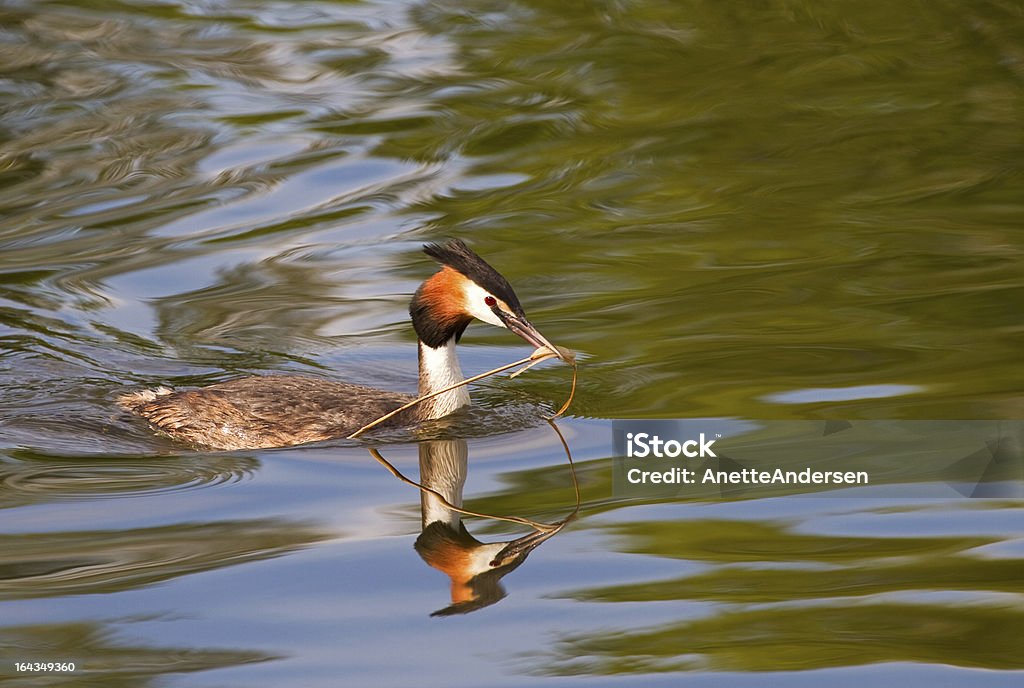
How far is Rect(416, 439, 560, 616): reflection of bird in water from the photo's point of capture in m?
5.67

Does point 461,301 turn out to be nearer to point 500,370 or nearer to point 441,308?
point 441,308

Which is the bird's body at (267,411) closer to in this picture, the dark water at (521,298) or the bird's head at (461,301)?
the dark water at (521,298)

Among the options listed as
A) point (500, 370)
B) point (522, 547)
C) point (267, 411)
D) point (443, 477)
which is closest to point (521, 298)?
point (500, 370)

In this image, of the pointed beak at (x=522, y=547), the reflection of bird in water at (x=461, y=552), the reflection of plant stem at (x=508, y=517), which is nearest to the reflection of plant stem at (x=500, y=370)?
the reflection of plant stem at (x=508, y=517)

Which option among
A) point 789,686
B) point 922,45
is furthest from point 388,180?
point 789,686

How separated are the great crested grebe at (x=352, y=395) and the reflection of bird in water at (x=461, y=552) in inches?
39.7

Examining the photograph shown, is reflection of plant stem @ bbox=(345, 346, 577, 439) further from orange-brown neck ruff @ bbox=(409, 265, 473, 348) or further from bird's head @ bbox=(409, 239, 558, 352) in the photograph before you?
orange-brown neck ruff @ bbox=(409, 265, 473, 348)

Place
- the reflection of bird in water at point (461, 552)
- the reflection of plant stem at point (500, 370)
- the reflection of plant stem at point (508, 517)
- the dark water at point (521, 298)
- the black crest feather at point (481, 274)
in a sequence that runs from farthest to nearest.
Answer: the black crest feather at point (481, 274)
the reflection of plant stem at point (500, 370)
the reflection of plant stem at point (508, 517)
the reflection of bird in water at point (461, 552)
the dark water at point (521, 298)

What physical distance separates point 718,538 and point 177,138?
962 centimetres

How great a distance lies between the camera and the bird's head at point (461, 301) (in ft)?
25.2

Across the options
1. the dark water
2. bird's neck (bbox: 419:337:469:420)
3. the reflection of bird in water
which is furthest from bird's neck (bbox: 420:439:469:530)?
bird's neck (bbox: 419:337:469:420)

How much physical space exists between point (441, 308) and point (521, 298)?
209 centimetres

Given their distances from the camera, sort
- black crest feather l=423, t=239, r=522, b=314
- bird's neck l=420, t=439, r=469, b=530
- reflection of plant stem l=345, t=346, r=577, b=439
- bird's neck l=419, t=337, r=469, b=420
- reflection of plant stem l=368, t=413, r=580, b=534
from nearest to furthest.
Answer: reflection of plant stem l=368, t=413, r=580, b=534
bird's neck l=420, t=439, r=469, b=530
reflection of plant stem l=345, t=346, r=577, b=439
black crest feather l=423, t=239, r=522, b=314
bird's neck l=419, t=337, r=469, b=420

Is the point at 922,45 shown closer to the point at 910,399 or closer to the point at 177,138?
the point at 177,138
